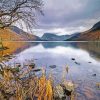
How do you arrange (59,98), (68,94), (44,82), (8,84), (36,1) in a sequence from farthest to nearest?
(36,1), (68,94), (59,98), (8,84), (44,82)

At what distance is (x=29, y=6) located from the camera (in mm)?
18234

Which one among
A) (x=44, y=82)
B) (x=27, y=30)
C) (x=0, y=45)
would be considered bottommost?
(x=44, y=82)

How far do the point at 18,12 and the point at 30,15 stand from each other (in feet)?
3.00

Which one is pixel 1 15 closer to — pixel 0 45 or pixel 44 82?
pixel 0 45

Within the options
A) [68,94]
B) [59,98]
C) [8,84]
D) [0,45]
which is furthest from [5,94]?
[0,45]

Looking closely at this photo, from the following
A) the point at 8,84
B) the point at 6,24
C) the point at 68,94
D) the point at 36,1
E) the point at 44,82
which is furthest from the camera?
the point at 36,1

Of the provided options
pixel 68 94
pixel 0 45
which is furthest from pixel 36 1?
pixel 68 94

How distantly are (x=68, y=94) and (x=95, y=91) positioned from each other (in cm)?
300

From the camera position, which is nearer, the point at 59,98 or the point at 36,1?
the point at 59,98

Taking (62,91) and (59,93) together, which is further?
(62,91)

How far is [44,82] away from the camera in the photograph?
30.6 feet

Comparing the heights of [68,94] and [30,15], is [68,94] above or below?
below

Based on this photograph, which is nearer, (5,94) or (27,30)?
(5,94)

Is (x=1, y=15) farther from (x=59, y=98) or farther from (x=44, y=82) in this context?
(x=44, y=82)
